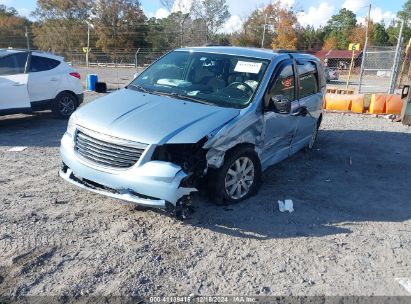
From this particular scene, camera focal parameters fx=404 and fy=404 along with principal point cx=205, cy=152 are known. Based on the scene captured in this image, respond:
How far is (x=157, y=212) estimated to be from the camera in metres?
4.61

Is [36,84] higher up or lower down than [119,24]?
lower down

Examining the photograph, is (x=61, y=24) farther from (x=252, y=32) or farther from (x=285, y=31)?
(x=285, y=31)

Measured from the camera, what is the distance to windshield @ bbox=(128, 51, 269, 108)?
5.02 metres

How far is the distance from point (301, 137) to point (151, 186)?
337cm

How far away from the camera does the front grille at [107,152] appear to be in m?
4.05

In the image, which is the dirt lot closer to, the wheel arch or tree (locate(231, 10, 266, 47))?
the wheel arch

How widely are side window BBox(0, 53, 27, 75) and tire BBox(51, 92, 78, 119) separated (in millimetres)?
1061

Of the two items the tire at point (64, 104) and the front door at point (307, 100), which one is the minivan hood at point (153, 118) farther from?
the tire at point (64, 104)

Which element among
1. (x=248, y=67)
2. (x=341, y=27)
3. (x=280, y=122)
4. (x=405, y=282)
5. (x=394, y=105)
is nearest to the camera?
(x=405, y=282)

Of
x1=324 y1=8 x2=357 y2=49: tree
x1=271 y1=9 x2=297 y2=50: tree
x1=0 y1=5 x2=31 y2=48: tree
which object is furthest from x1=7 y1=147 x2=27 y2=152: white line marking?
x1=324 y1=8 x2=357 y2=49: tree

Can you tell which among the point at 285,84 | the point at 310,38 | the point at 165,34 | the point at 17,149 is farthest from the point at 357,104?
the point at 310,38

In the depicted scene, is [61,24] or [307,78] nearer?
[307,78]

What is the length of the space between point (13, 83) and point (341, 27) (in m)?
82.3

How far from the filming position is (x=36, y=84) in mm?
9031
